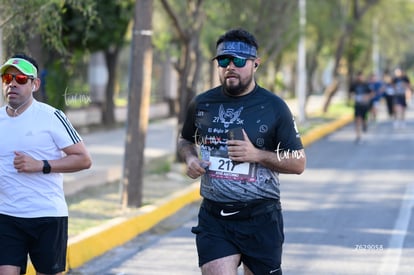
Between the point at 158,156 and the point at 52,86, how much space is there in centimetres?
521

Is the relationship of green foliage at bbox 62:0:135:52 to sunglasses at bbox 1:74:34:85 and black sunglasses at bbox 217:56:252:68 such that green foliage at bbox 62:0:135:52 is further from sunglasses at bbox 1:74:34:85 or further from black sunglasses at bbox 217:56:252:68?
black sunglasses at bbox 217:56:252:68

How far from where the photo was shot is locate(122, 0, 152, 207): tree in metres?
12.2

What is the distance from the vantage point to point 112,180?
15883 mm

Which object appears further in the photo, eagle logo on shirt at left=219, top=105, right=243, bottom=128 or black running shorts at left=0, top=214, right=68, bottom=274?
black running shorts at left=0, top=214, right=68, bottom=274

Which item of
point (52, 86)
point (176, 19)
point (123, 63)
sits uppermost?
point (176, 19)

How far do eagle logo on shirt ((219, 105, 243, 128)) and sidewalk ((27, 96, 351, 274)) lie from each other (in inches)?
142

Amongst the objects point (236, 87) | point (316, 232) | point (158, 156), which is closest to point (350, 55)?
point (158, 156)

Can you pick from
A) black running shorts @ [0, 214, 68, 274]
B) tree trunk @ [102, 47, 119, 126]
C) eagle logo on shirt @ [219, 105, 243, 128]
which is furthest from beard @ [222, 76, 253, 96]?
tree trunk @ [102, 47, 119, 126]

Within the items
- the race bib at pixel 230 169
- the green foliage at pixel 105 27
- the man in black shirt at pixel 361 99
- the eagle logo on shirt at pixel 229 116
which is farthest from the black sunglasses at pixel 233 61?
the man in black shirt at pixel 361 99

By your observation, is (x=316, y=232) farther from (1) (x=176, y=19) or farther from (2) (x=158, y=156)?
(2) (x=158, y=156)

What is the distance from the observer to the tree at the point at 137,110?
12219 millimetres

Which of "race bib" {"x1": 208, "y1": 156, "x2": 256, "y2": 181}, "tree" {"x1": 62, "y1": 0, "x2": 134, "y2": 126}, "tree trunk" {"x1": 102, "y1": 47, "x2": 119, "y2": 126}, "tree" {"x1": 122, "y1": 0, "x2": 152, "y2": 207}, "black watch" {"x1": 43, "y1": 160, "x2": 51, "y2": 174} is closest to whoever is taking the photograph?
"race bib" {"x1": 208, "y1": 156, "x2": 256, "y2": 181}

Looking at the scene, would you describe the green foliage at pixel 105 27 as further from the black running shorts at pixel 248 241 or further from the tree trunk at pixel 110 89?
the black running shorts at pixel 248 241

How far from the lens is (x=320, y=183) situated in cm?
1595
